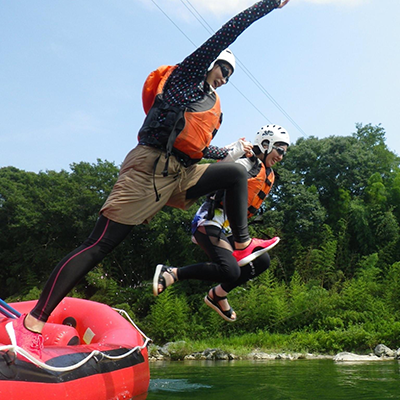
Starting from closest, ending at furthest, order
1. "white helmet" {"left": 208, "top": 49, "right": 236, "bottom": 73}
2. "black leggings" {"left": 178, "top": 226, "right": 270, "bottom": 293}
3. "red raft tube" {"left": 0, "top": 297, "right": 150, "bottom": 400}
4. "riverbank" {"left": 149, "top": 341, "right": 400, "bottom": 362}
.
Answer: "red raft tube" {"left": 0, "top": 297, "right": 150, "bottom": 400}
"white helmet" {"left": 208, "top": 49, "right": 236, "bottom": 73}
"black leggings" {"left": 178, "top": 226, "right": 270, "bottom": 293}
"riverbank" {"left": 149, "top": 341, "right": 400, "bottom": 362}

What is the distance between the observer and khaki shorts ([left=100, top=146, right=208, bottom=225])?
2.62 meters

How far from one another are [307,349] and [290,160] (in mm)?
12627

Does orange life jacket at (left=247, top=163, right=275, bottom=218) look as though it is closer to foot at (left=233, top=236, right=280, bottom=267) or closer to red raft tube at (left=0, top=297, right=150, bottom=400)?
foot at (left=233, top=236, right=280, bottom=267)

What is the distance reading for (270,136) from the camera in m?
3.77

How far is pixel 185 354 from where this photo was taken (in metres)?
11.5

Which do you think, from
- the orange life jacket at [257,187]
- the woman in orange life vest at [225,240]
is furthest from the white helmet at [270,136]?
the orange life jacket at [257,187]

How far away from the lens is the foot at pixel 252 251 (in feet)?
10.6

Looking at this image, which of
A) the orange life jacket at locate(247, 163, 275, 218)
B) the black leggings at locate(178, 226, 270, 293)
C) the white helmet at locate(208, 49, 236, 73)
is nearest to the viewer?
the white helmet at locate(208, 49, 236, 73)

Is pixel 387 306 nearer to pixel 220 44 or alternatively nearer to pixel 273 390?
pixel 273 390

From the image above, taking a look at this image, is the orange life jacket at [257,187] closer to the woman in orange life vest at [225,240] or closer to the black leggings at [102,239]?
the woman in orange life vest at [225,240]

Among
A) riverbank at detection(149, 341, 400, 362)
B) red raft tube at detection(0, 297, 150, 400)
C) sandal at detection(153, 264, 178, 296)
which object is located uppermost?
sandal at detection(153, 264, 178, 296)

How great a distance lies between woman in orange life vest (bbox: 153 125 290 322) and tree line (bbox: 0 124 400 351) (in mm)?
8583

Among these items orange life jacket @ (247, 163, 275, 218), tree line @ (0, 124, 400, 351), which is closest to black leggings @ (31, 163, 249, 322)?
orange life jacket @ (247, 163, 275, 218)

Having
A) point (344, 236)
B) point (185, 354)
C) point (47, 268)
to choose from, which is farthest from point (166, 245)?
point (185, 354)
